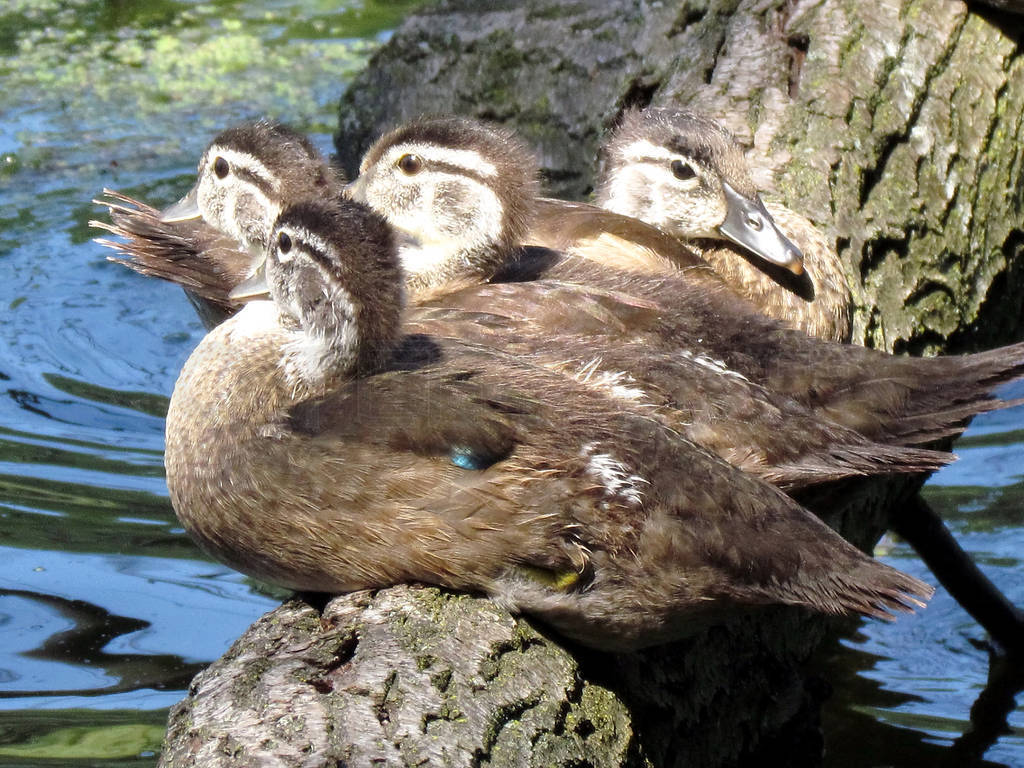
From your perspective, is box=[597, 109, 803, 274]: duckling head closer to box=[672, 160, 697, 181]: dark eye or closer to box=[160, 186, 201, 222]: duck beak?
box=[672, 160, 697, 181]: dark eye

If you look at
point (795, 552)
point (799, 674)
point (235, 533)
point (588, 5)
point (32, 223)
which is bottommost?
point (32, 223)

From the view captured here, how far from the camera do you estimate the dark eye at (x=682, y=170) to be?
506 centimetres

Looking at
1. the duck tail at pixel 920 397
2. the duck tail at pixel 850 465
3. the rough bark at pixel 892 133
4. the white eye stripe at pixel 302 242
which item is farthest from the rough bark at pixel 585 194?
the white eye stripe at pixel 302 242

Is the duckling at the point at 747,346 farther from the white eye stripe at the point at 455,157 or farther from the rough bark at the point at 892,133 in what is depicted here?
the rough bark at the point at 892,133

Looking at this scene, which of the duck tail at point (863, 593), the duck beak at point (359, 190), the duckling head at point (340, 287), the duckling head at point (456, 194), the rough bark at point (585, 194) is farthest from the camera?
the duck beak at point (359, 190)

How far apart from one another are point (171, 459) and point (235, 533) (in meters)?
0.32

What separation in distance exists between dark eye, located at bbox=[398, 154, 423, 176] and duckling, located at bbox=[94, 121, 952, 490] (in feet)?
0.05

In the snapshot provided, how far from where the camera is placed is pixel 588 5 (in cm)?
796

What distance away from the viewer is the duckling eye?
3.61m

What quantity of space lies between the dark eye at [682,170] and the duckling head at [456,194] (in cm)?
64

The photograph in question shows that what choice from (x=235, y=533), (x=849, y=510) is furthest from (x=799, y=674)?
(x=235, y=533)

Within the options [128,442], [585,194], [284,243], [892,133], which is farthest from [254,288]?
[585,194]

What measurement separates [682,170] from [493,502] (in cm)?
230

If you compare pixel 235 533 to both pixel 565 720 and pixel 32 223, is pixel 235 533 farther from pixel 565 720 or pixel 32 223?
pixel 32 223
